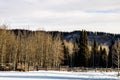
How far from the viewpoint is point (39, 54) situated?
103 meters

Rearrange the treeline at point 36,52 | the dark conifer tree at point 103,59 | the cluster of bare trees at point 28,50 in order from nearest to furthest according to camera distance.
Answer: the cluster of bare trees at point 28,50, the treeline at point 36,52, the dark conifer tree at point 103,59

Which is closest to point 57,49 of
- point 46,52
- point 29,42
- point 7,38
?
point 46,52

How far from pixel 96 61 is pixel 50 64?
25563 mm

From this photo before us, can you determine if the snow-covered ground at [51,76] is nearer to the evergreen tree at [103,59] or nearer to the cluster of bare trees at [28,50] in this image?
the cluster of bare trees at [28,50]

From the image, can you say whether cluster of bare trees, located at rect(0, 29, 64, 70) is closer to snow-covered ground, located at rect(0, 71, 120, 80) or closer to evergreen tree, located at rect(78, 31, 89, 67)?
evergreen tree, located at rect(78, 31, 89, 67)

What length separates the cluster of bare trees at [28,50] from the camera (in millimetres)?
89781

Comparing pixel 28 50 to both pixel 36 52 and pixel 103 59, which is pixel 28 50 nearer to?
pixel 36 52

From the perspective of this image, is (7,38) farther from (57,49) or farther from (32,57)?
(57,49)

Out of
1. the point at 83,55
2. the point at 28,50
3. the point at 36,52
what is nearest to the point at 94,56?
the point at 83,55

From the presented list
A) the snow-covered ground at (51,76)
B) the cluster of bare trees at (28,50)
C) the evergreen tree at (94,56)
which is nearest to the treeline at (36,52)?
the cluster of bare trees at (28,50)

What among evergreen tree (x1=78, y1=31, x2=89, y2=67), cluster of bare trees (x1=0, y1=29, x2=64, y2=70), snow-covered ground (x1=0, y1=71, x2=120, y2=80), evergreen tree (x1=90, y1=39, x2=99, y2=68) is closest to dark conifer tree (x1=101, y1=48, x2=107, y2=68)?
evergreen tree (x1=90, y1=39, x2=99, y2=68)

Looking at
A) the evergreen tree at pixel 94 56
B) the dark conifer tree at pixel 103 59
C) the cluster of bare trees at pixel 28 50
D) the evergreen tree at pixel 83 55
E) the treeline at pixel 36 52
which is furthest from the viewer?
the evergreen tree at pixel 94 56

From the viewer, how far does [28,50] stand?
96.4m

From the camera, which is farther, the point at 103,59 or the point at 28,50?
the point at 103,59
